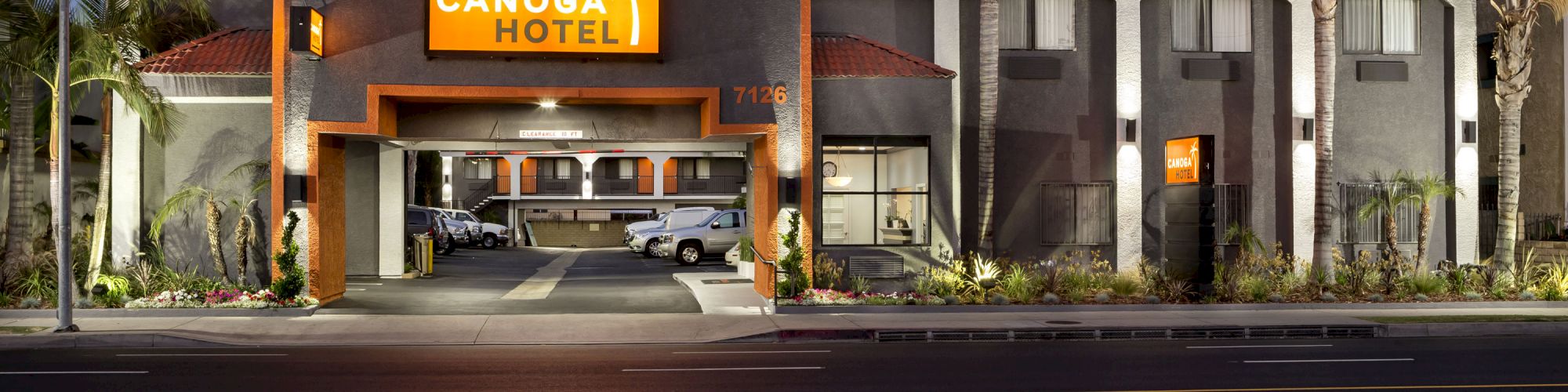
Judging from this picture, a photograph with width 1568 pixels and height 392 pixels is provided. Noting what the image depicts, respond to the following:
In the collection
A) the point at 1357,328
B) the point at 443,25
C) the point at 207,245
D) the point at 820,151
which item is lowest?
the point at 1357,328

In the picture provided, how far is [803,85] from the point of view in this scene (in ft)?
64.9

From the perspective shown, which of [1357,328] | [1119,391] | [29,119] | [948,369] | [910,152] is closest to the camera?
[1119,391]

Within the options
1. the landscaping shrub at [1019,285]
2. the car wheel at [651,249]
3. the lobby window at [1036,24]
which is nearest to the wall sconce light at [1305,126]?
the lobby window at [1036,24]

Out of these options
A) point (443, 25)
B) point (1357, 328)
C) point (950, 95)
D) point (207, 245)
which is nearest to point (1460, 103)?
point (1357, 328)

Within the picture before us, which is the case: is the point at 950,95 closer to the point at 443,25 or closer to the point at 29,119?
the point at 443,25

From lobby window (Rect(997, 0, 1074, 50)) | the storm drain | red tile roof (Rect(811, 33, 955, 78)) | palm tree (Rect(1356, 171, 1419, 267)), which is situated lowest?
the storm drain

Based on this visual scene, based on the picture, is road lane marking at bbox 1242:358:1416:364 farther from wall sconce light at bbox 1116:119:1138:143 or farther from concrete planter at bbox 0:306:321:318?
concrete planter at bbox 0:306:321:318

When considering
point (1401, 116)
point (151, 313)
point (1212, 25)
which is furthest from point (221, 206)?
point (1401, 116)

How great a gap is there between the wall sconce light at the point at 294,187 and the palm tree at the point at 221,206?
722 mm

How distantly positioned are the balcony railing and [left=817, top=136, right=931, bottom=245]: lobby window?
3850 cm

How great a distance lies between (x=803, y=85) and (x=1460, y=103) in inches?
531

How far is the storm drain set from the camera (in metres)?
16.2

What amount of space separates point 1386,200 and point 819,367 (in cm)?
1556

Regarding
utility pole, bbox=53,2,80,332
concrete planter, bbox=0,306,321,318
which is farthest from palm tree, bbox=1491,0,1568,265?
utility pole, bbox=53,2,80,332
